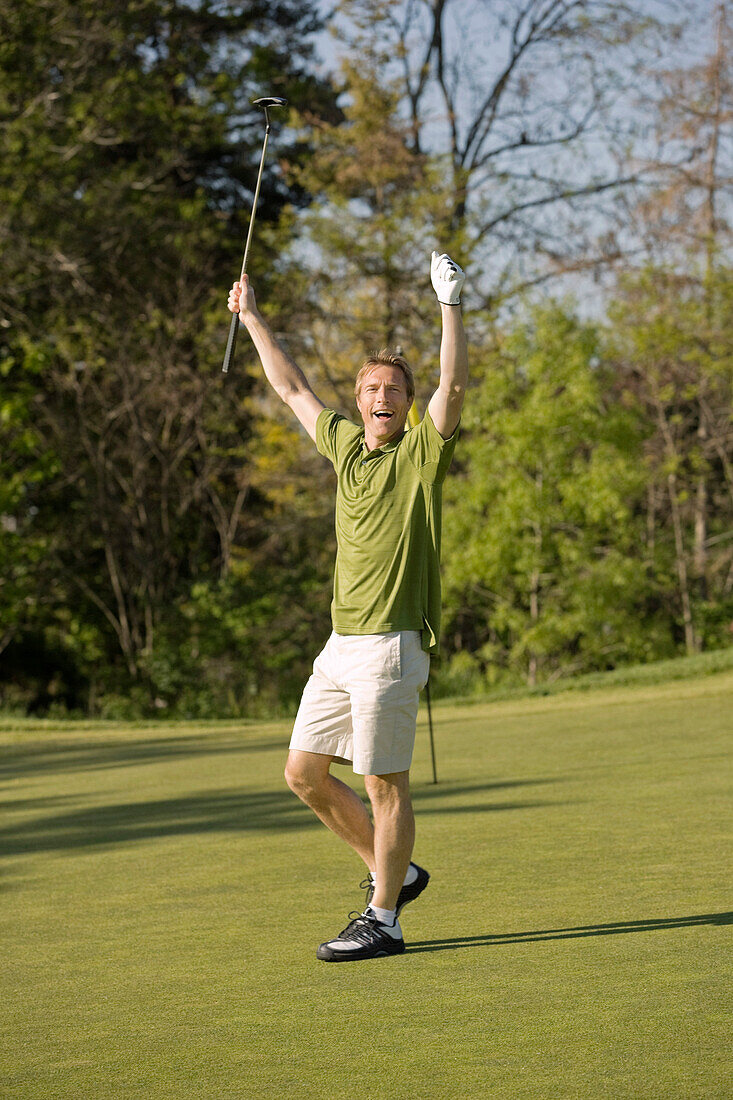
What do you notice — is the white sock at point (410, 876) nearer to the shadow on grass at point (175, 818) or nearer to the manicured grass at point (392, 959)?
the manicured grass at point (392, 959)

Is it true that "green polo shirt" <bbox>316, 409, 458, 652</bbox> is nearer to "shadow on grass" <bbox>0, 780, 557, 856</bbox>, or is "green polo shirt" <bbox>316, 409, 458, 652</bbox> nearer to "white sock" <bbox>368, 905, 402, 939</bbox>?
"white sock" <bbox>368, 905, 402, 939</bbox>

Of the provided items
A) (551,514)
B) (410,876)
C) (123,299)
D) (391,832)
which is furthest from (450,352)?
(123,299)

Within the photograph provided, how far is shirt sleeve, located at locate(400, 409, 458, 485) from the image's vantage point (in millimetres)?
3945

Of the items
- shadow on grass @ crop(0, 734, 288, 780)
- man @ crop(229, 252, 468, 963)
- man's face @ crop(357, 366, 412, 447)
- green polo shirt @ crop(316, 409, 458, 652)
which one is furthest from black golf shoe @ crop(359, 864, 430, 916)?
shadow on grass @ crop(0, 734, 288, 780)

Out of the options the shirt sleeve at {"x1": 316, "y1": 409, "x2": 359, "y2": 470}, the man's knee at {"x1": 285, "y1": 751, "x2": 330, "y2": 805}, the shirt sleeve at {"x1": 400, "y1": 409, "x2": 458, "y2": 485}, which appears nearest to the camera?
the shirt sleeve at {"x1": 400, "y1": 409, "x2": 458, "y2": 485}

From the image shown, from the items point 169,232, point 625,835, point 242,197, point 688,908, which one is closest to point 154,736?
point 625,835

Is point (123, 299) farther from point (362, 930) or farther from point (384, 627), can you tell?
point (362, 930)

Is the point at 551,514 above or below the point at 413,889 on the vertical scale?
above

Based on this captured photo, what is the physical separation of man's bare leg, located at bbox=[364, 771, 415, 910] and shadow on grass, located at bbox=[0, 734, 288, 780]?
5.85 metres

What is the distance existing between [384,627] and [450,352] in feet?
2.76

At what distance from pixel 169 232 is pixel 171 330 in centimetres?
186

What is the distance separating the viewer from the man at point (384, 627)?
3.92 meters

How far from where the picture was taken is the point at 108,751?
430 inches

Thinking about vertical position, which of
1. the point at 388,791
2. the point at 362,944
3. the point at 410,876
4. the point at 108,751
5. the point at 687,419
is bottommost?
the point at 108,751
